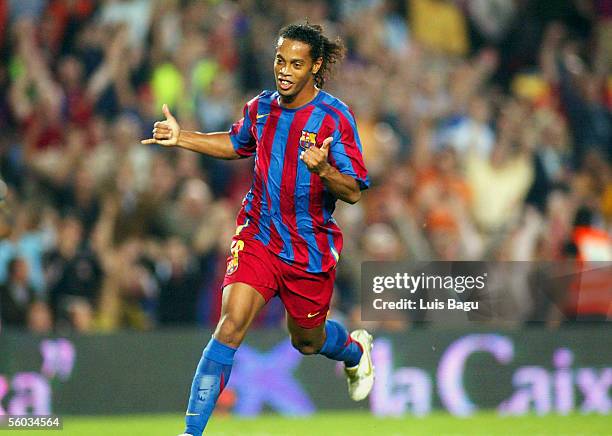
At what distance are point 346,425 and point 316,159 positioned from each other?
4075mm

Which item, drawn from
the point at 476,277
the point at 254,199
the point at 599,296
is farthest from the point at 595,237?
the point at 254,199

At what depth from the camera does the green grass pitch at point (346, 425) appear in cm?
966

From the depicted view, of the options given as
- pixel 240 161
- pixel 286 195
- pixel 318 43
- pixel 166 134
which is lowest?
pixel 286 195

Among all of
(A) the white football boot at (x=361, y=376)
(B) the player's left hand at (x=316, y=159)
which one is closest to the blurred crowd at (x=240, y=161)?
(A) the white football boot at (x=361, y=376)

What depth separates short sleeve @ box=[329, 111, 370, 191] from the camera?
23.6 feet

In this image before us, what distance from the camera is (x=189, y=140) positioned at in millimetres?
7488

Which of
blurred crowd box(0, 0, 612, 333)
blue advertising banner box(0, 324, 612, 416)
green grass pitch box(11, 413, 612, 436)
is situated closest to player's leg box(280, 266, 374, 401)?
green grass pitch box(11, 413, 612, 436)

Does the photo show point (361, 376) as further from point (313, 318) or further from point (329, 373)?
point (329, 373)

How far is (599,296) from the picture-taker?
11.5 m

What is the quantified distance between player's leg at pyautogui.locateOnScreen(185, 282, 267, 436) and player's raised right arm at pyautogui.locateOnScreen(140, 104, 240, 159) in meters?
0.95

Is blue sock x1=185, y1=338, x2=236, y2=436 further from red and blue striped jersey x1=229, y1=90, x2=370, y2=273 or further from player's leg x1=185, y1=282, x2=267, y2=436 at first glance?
red and blue striped jersey x1=229, y1=90, x2=370, y2=273

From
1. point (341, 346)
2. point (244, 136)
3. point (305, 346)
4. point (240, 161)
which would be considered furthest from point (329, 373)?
point (244, 136)

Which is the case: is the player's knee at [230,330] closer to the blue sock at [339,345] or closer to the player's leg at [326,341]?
the player's leg at [326,341]

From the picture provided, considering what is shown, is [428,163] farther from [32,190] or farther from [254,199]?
[254,199]
